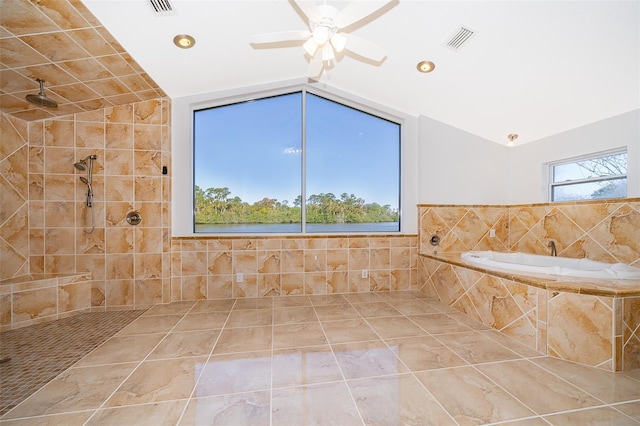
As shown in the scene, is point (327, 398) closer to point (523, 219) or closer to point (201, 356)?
point (201, 356)

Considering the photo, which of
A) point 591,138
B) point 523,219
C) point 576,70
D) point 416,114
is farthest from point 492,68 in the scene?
point 523,219

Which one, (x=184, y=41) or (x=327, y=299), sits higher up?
(x=184, y=41)

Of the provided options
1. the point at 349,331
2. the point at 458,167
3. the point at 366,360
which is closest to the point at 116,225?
the point at 349,331

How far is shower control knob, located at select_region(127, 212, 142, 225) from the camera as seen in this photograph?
10.1 feet

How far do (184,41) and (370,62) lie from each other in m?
1.91

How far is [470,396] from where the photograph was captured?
151cm

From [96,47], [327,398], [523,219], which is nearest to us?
[327,398]

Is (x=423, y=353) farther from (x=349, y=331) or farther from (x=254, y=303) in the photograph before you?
(x=254, y=303)

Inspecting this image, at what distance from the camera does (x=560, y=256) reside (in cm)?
329

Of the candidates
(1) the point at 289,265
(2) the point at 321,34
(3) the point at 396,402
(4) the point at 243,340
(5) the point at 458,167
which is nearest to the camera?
(3) the point at 396,402

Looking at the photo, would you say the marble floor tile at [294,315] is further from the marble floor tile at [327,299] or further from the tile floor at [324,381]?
the marble floor tile at [327,299]

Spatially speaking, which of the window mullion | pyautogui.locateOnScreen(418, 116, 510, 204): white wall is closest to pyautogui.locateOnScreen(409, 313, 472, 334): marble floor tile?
pyautogui.locateOnScreen(418, 116, 510, 204): white wall

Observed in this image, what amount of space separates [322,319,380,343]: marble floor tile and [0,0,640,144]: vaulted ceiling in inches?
103

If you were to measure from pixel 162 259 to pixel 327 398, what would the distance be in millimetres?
2604
